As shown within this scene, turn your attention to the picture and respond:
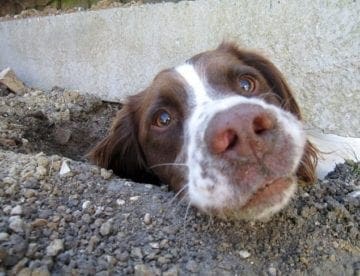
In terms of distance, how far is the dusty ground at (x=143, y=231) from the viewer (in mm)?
1742

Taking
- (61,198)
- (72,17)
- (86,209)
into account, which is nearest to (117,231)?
(86,209)

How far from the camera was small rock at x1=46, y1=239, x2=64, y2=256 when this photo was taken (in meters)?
1.72

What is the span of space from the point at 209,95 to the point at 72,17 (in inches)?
127

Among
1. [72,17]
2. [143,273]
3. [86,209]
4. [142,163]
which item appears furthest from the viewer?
[72,17]

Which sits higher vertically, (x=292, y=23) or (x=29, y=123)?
(x=292, y=23)

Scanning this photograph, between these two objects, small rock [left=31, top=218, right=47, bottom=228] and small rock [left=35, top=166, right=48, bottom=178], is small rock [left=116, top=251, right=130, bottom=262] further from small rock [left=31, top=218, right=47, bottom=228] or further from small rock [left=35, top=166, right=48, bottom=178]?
small rock [left=35, top=166, right=48, bottom=178]

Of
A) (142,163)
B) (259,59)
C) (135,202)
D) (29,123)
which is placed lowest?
(29,123)

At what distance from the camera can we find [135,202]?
7.20ft

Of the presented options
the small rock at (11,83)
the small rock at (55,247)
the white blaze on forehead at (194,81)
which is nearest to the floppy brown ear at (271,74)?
the white blaze on forehead at (194,81)

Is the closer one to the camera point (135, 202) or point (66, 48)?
point (135, 202)

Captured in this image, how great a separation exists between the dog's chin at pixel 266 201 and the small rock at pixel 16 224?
74 cm

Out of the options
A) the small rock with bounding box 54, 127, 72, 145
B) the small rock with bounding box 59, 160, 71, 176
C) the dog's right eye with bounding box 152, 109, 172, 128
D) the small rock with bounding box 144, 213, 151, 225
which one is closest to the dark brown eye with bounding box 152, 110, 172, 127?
the dog's right eye with bounding box 152, 109, 172, 128

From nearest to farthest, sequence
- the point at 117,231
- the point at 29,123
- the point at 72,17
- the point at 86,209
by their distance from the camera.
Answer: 1. the point at 117,231
2. the point at 86,209
3. the point at 29,123
4. the point at 72,17

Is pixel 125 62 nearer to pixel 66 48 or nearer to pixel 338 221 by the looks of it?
pixel 66 48
